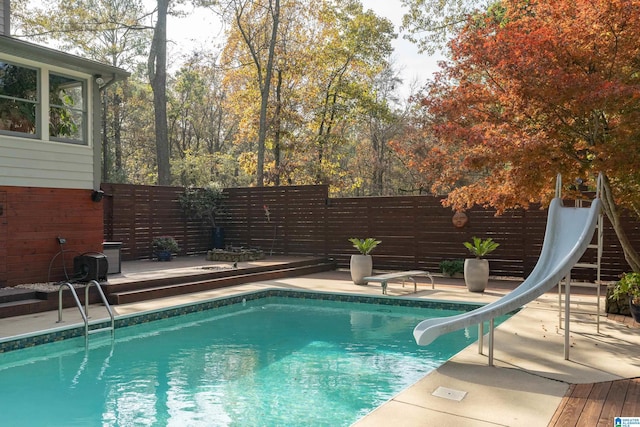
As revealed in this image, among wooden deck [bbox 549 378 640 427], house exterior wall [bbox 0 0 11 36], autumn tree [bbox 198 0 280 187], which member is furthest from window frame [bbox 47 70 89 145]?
autumn tree [bbox 198 0 280 187]

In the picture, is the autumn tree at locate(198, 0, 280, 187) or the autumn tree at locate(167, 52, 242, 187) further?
the autumn tree at locate(167, 52, 242, 187)

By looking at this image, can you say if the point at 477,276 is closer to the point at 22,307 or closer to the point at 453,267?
the point at 453,267

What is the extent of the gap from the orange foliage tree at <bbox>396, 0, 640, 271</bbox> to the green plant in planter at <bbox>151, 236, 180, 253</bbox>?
7.82m

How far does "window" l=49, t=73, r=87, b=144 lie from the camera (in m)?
8.30

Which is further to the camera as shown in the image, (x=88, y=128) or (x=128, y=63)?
(x=128, y=63)

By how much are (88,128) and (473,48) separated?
6.21 meters

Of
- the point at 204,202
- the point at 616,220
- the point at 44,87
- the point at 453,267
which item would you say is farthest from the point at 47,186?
the point at 616,220

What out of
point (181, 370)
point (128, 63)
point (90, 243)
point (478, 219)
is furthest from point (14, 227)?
point (128, 63)

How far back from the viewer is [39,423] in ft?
13.1

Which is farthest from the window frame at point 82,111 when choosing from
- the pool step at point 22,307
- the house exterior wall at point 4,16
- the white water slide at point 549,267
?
the white water slide at point 549,267

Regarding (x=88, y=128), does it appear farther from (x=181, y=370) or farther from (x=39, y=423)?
(x=39, y=423)

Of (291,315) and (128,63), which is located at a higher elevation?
(128,63)

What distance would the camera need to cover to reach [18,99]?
7.68 metres

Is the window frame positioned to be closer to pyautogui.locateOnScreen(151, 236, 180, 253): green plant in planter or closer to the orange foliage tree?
pyautogui.locateOnScreen(151, 236, 180, 253): green plant in planter
